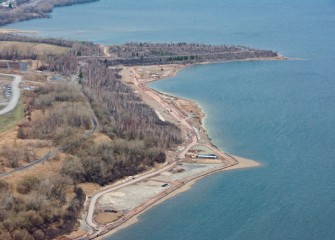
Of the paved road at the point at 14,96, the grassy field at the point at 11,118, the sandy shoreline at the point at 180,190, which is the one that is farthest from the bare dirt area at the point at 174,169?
the paved road at the point at 14,96

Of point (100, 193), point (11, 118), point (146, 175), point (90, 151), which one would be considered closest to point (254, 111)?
point (146, 175)

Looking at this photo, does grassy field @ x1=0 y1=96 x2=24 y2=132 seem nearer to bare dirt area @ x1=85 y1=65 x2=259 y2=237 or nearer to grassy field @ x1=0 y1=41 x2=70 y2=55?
bare dirt area @ x1=85 y1=65 x2=259 y2=237

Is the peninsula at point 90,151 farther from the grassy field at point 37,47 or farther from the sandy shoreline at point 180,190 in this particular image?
the grassy field at point 37,47

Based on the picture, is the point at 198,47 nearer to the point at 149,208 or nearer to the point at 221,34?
the point at 221,34

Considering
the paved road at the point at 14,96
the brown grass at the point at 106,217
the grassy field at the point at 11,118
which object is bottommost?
the brown grass at the point at 106,217

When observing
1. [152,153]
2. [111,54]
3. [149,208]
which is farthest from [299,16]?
[149,208]

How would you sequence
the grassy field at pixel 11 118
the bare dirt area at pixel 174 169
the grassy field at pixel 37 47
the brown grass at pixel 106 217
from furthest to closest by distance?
the grassy field at pixel 37 47 → the grassy field at pixel 11 118 → the bare dirt area at pixel 174 169 → the brown grass at pixel 106 217
